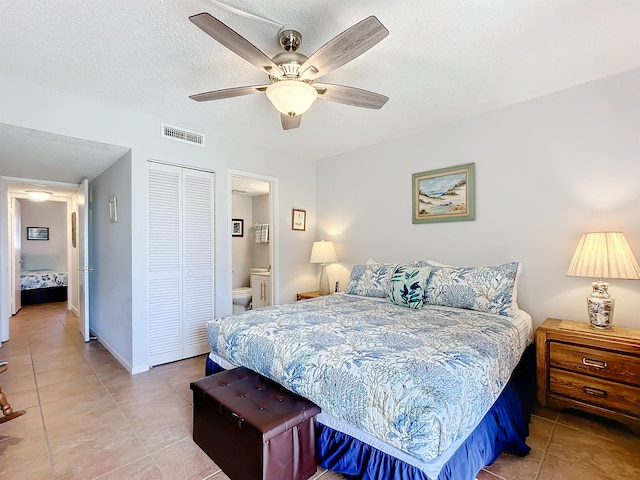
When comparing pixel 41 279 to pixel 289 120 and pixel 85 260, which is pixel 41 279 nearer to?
pixel 85 260

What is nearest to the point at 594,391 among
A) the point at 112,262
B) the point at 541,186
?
the point at 541,186

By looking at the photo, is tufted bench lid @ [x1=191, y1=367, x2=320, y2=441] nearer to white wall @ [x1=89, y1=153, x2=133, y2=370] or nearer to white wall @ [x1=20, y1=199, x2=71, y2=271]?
white wall @ [x1=89, y1=153, x2=133, y2=370]

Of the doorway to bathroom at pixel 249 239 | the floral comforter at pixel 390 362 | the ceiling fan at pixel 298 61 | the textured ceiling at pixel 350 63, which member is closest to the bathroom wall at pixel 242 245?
the doorway to bathroom at pixel 249 239

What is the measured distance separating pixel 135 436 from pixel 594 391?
9.95 ft

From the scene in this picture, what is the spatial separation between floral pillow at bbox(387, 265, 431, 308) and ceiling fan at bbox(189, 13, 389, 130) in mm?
1486

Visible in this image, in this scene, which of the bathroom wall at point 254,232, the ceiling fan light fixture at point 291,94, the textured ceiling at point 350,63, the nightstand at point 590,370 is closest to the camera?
the textured ceiling at point 350,63

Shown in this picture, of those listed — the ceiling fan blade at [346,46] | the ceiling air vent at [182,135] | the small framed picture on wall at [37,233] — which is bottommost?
the small framed picture on wall at [37,233]

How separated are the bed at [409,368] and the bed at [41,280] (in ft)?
22.1

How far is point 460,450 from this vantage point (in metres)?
1.45

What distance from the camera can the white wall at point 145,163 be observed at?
101 inches

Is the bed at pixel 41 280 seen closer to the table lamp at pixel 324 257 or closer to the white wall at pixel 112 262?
the white wall at pixel 112 262

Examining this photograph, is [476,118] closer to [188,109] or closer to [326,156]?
[326,156]

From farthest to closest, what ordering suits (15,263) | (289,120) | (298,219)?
(15,263)
(298,219)
(289,120)

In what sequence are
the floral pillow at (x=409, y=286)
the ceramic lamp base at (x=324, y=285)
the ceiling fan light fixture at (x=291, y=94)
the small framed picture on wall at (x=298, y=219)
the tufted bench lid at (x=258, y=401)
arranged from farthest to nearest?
the small framed picture on wall at (x=298, y=219), the ceramic lamp base at (x=324, y=285), the floral pillow at (x=409, y=286), the ceiling fan light fixture at (x=291, y=94), the tufted bench lid at (x=258, y=401)
